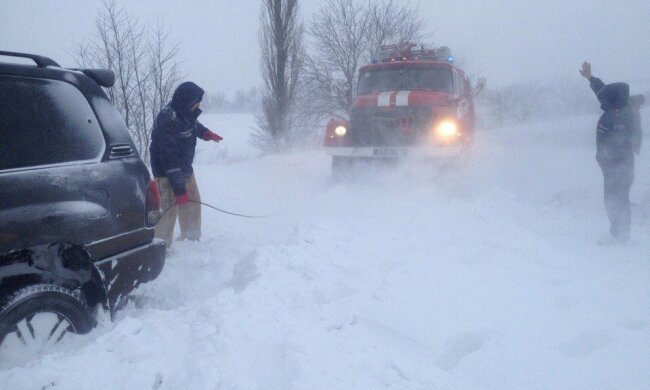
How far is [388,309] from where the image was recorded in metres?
3.14

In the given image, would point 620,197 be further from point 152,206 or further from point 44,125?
point 44,125

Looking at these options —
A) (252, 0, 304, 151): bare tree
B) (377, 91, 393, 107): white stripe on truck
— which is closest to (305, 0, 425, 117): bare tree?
(252, 0, 304, 151): bare tree

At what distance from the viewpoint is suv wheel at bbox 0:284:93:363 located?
213 centimetres

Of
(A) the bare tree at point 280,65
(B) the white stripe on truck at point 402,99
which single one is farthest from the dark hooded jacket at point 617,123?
(A) the bare tree at point 280,65

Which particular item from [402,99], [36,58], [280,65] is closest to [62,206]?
[36,58]

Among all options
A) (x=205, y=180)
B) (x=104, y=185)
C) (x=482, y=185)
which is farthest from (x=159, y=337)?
(x=205, y=180)

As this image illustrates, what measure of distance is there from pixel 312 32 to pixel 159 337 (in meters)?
18.6

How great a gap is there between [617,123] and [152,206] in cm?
483

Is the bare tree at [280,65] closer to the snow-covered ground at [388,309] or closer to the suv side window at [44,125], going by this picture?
the snow-covered ground at [388,309]

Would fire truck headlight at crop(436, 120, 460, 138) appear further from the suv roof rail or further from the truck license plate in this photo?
the suv roof rail

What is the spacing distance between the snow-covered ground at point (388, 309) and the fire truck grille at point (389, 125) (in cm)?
165

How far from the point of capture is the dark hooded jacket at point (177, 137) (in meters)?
4.43

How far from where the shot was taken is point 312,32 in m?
19.4

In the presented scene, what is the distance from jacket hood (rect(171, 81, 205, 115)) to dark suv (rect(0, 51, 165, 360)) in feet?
5.06
